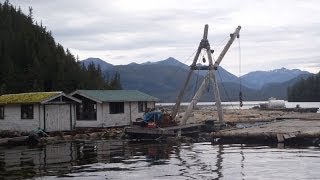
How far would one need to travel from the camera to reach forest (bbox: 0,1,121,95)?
96562mm

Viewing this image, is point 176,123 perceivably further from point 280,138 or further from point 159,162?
point 159,162

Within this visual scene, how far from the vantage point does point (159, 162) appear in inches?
1126

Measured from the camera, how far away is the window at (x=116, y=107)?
177 ft

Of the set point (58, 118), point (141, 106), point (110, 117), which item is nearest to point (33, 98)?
point (58, 118)

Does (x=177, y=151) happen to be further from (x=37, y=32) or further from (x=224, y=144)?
(x=37, y=32)

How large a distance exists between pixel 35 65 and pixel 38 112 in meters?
59.8

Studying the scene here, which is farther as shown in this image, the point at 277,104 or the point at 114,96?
the point at 277,104

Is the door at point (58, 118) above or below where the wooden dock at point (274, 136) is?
above

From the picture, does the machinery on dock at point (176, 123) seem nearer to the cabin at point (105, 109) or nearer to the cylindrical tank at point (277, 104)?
the cabin at point (105, 109)

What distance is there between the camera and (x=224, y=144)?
1583 inches

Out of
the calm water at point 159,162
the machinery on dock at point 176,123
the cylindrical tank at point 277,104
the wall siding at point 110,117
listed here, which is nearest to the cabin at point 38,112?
the wall siding at point 110,117

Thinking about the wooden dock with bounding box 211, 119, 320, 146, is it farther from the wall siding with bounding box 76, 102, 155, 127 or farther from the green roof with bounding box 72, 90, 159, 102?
the green roof with bounding box 72, 90, 159, 102

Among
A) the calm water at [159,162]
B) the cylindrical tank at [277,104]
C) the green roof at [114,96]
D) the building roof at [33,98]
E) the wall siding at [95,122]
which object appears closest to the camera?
the calm water at [159,162]

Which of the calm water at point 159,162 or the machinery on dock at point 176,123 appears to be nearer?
the calm water at point 159,162
